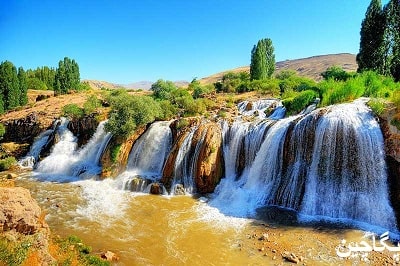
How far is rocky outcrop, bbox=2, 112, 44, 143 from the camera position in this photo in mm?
31491

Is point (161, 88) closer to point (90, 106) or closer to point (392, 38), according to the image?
point (90, 106)

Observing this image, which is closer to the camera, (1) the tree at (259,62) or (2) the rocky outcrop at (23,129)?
(2) the rocky outcrop at (23,129)

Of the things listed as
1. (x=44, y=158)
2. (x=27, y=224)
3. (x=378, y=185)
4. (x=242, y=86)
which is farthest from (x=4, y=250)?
(x=242, y=86)

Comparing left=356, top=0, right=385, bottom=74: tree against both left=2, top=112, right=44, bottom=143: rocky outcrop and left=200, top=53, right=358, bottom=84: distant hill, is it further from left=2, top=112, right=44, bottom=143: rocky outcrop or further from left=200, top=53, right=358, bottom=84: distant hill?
left=200, top=53, right=358, bottom=84: distant hill

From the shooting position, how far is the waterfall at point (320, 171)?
13.3 metres

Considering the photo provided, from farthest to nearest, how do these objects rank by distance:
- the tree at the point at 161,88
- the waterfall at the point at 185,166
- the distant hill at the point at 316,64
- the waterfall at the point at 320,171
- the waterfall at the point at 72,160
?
the distant hill at the point at 316,64, the tree at the point at 161,88, the waterfall at the point at 72,160, the waterfall at the point at 185,166, the waterfall at the point at 320,171

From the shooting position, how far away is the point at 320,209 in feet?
45.5

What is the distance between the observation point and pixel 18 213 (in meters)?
7.69

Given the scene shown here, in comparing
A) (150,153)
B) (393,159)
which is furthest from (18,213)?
(150,153)

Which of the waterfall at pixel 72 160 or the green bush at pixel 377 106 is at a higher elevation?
the green bush at pixel 377 106

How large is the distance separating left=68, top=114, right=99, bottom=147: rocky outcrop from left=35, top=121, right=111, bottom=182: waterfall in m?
0.56

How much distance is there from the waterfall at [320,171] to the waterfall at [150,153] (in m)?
5.28

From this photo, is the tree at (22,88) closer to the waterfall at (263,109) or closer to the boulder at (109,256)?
the waterfall at (263,109)

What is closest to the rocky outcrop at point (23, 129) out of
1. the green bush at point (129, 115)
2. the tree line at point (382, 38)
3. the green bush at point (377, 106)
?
the green bush at point (129, 115)
